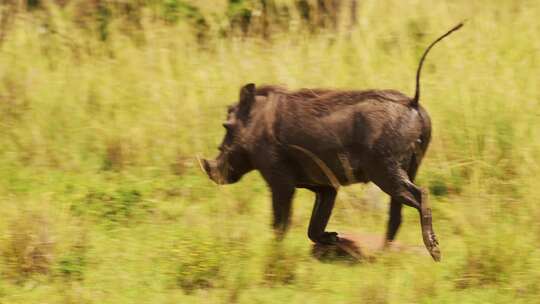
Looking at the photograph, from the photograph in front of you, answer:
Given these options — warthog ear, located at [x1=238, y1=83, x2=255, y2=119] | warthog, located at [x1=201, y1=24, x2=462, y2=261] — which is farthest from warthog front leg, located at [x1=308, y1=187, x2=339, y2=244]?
warthog ear, located at [x1=238, y1=83, x2=255, y2=119]

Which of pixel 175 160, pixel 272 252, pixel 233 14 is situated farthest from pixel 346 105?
pixel 233 14

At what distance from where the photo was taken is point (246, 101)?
585 cm

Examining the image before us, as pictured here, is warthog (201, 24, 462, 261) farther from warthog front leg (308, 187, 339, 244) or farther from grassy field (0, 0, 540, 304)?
grassy field (0, 0, 540, 304)

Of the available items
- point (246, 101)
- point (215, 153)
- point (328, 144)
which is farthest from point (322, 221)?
point (215, 153)

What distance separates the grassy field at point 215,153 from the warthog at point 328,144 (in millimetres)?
281

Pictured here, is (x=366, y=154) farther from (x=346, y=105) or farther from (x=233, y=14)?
(x=233, y=14)

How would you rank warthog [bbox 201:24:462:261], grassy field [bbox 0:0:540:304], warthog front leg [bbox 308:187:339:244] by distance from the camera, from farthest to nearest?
warthog front leg [bbox 308:187:339:244] → warthog [bbox 201:24:462:261] → grassy field [bbox 0:0:540:304]

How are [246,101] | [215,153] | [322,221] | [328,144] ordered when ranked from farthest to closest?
[215,153], [246,101], [322,221], [328,144]

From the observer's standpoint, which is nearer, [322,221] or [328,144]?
[328,144]

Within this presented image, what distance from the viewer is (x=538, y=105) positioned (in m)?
7.43

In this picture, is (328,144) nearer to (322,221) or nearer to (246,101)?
(322,221)

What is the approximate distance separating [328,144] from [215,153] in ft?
7.29

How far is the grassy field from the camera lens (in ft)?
16.6

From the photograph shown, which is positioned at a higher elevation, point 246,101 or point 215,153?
point 246,101
